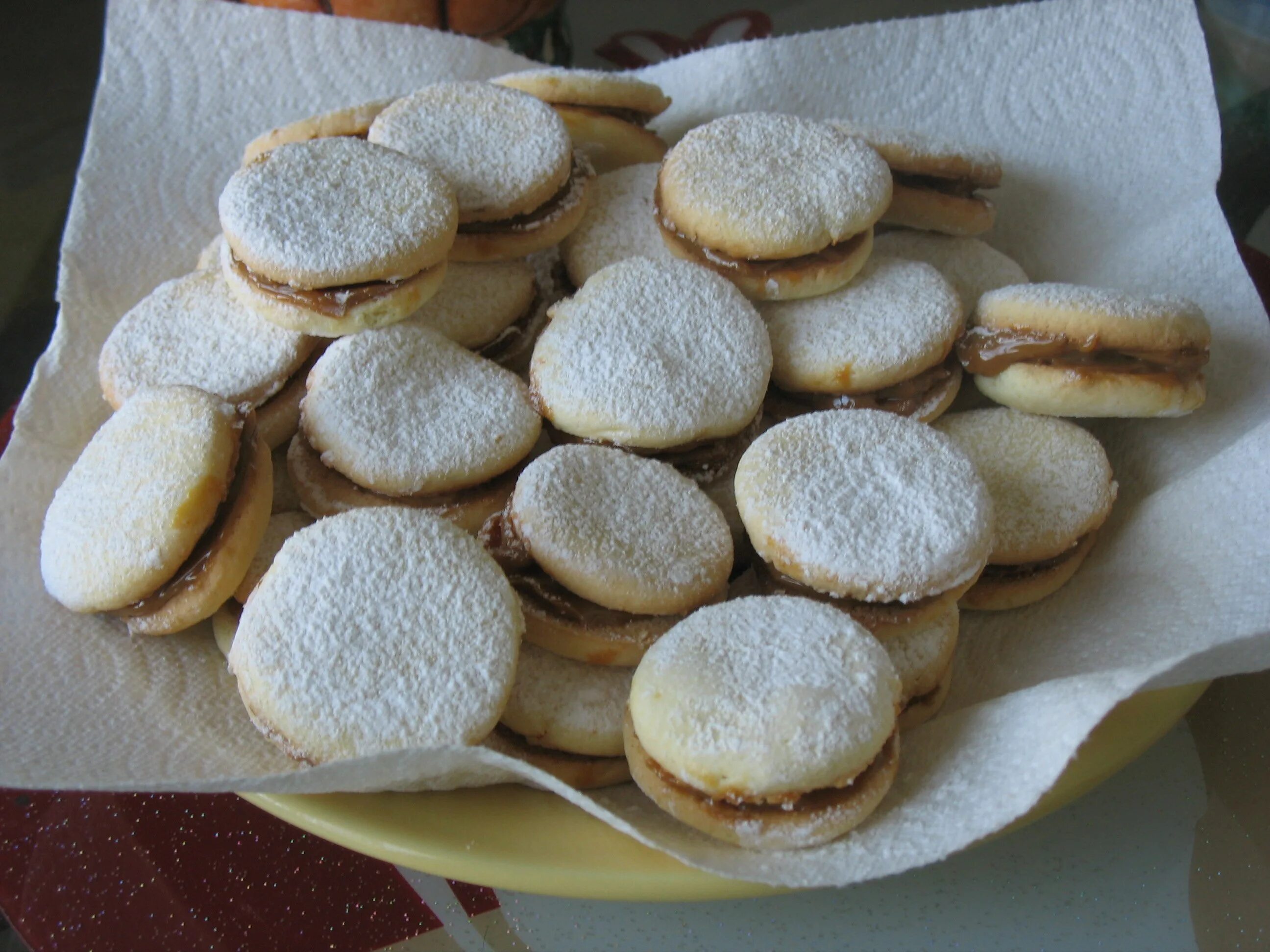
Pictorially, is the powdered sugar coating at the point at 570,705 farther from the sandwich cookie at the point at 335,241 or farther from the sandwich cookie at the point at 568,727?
the sandwich cookie at the point at 335,241

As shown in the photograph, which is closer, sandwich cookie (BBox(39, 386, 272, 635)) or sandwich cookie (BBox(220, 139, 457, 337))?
sandwich cookie (BBox(39, 386, 272, 635))

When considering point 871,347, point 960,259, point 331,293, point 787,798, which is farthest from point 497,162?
point 787,798

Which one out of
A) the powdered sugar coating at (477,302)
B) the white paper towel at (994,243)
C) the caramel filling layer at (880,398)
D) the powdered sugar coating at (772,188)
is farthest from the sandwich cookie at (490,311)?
the white paper towel at (994,243)

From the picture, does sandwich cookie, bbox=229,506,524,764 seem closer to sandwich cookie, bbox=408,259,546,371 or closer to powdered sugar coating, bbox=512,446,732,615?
powdered sugar coating, bbox=512,446,732,615

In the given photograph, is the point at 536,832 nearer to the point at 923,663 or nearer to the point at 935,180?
the point at 923,663

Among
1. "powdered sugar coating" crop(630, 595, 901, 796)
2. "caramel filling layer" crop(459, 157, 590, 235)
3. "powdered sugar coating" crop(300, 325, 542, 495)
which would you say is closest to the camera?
"powdered sugar coating" crop(630, 595, 901, 796)

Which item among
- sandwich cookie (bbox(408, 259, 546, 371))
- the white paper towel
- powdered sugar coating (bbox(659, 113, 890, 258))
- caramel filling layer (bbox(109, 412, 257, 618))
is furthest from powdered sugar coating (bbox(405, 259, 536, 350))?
the white paper towel

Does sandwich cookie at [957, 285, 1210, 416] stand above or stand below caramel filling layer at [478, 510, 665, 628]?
above

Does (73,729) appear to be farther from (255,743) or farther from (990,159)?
(990,159)
